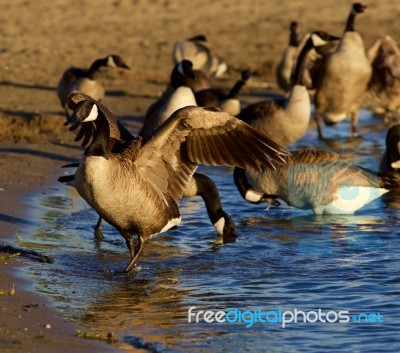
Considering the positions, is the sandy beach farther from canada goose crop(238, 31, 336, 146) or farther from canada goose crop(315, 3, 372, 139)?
canada goose crop(315, 3, 372, 139)

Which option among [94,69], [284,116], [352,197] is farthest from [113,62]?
[352,197]

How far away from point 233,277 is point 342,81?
7548mm

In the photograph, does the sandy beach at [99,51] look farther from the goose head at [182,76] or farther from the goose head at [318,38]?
the goose head at [318,38]

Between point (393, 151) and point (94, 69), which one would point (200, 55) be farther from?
point (393, 151)

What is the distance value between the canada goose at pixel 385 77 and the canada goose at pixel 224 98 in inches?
110

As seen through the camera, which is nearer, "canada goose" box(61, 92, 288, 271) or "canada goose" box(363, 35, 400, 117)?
"canada goose" box(61, 92, 288, 271)

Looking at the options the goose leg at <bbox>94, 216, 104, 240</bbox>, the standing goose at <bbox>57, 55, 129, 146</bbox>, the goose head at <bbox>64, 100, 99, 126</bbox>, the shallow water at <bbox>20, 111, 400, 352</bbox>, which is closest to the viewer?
the shallow water at <bbox>20, 111, 400, 352</bbox>

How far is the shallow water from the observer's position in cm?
586

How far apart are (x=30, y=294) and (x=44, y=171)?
15.3 ft

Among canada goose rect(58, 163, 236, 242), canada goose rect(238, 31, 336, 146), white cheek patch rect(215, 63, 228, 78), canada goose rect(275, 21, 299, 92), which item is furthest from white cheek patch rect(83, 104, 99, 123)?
white cheek patch rect(215, 63, 228, 78)

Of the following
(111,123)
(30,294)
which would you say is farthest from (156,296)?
(111,123)

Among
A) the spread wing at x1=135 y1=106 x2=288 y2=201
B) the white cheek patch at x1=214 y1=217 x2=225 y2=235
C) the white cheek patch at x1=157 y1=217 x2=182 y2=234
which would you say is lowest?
the white cheek patch at x1=214 y1=217 x2=225 y2=235

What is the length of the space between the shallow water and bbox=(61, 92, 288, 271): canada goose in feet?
1.32

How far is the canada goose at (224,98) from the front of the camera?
43.5ft
